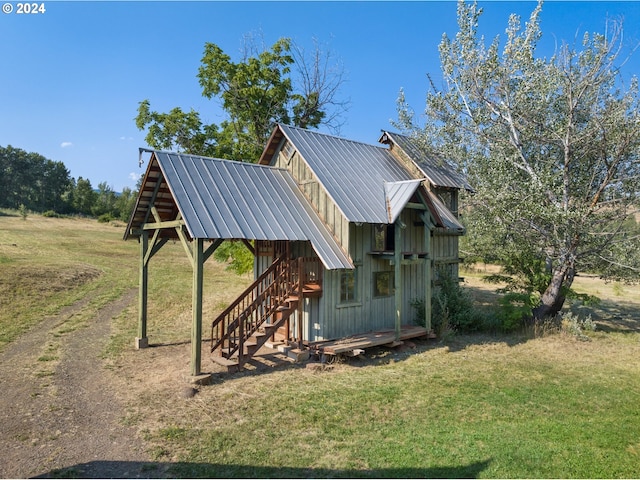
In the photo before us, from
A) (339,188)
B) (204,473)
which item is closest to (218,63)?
(339,188)

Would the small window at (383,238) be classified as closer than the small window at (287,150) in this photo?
Yes

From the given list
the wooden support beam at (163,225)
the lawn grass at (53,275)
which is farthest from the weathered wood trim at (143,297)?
the lawn grass at (53,275)

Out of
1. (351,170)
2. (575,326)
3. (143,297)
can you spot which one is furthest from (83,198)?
(575,326)

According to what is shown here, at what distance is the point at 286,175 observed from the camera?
50.2 ft

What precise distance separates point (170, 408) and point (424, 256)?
9332 millimetres

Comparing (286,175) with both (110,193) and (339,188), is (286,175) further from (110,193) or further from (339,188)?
(110,193)

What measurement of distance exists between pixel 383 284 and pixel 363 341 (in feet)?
8.78

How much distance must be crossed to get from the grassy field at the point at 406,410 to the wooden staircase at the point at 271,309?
0.81m

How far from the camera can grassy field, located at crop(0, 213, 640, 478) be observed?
6.75 m

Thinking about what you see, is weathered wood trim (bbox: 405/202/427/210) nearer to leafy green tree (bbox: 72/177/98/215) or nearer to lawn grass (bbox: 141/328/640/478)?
lawn grass (bbox: 141/328/640/478)

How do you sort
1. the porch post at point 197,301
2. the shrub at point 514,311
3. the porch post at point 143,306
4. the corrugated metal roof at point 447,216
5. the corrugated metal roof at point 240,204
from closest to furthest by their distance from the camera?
the porch post at point 197,301, the corrugated metal roof at point 240,204, the porch post at point 143,306, the shrub at point 514,311, the corrugated metal roof at point 447,216

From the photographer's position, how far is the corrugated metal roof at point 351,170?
528 inches

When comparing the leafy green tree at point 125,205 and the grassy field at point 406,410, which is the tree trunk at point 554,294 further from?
the leafy green tree at point 125,205

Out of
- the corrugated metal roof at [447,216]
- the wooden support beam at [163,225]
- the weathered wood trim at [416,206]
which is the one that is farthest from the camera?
the corrugated metal roof at [447,216]
